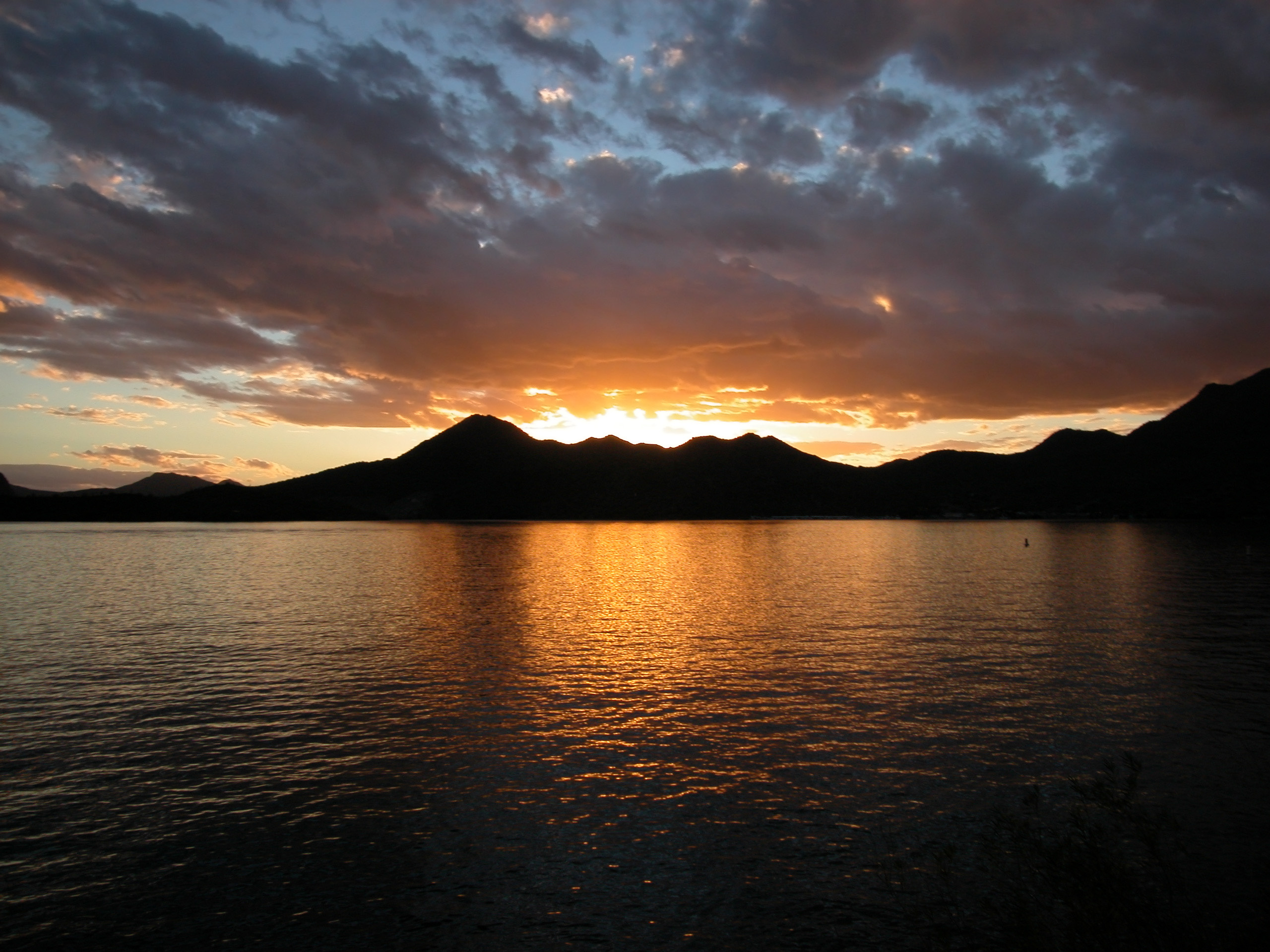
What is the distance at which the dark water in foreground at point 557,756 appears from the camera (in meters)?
15.2

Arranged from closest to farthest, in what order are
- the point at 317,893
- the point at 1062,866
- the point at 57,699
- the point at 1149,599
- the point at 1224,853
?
the point at 1062,866 → the point at 317,893 → the point at 1224,853 → the point at 57,699 → the point at 1149,599

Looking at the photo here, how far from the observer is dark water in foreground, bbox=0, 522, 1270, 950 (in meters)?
15.2

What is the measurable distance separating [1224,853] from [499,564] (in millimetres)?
97907

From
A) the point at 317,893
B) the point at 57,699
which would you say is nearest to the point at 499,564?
the point at 57,699

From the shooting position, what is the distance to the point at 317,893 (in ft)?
51.1

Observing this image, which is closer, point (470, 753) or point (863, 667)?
point (470, 753)

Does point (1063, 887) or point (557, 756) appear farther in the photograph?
point (557, 756)

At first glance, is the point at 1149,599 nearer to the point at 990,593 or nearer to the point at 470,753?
the point at 990,593

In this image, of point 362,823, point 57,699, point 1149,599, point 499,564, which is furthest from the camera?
point 499,564

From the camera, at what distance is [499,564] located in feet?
357

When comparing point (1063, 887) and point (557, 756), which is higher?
point (1063, 887)

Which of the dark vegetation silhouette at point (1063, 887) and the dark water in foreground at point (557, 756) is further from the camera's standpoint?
the dark water in foreground at point (557, 756)

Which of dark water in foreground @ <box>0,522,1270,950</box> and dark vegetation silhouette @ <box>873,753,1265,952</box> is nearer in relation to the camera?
dark vegetation silhouette @ <box>873,753,1265,952</box>

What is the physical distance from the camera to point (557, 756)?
24031 mm
